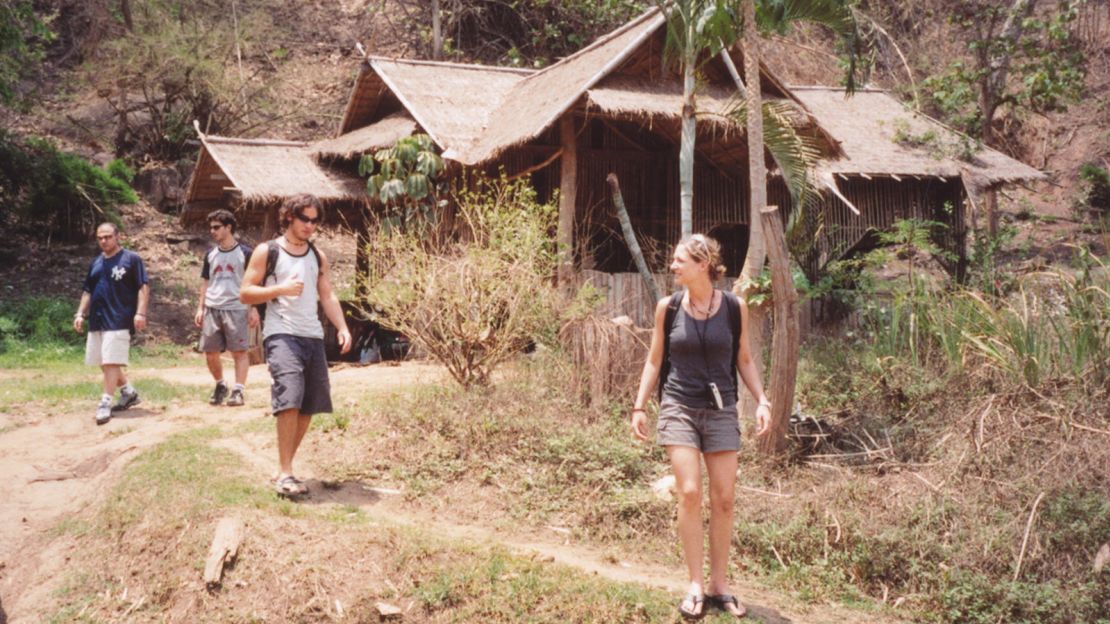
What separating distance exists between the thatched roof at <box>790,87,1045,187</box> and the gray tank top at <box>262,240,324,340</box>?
8.65 meters

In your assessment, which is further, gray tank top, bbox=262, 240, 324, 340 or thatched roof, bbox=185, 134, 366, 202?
thatched roof, bbox=185, 134, 366, 202

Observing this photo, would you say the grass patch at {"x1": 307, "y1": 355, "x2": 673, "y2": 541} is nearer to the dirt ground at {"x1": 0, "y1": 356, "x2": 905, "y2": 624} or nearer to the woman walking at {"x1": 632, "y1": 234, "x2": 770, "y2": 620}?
the dirt ground at {"x1": 0, "y1": 356, "x2": 905, "y2": 624}

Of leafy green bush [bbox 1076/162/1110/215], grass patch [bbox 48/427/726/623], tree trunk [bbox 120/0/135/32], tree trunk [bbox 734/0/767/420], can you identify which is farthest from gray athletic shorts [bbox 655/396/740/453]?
tree trunk [bbox 120/0/135/32]

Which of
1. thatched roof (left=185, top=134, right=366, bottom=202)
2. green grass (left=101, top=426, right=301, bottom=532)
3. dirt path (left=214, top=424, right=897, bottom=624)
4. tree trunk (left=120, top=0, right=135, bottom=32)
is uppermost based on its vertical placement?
tree trunk (left=120, top=0, right=135, bottom=32)

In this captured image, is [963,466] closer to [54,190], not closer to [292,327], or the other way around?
[292,327]

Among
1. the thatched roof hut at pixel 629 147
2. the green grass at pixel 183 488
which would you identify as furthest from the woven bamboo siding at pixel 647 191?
the green grass at pixel 183 488

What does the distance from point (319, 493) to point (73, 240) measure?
1482 cm

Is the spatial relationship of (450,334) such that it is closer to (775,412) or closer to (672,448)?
(775,412)

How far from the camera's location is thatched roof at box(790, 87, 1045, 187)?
44.8 feet

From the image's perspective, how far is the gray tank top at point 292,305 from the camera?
605 centimetres

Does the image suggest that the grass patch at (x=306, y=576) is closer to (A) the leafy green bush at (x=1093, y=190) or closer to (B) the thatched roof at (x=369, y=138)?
(B) the thatched roof at (x=369, y=138)

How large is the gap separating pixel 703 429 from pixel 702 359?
13.2 inches

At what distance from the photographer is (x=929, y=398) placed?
8352 millimetres

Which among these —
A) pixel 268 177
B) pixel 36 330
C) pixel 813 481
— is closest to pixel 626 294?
pixel 813 481
